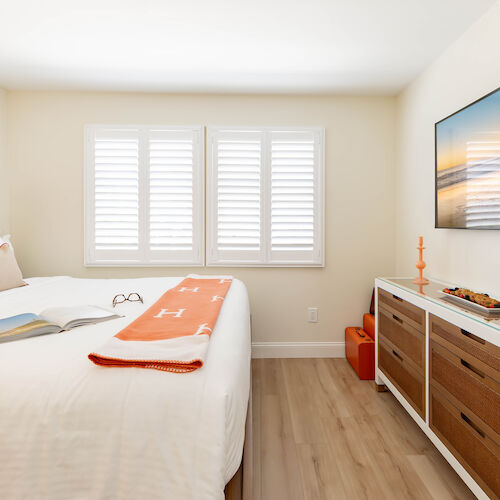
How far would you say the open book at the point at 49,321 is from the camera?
148 cm

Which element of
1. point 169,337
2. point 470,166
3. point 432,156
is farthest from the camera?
point 432,156

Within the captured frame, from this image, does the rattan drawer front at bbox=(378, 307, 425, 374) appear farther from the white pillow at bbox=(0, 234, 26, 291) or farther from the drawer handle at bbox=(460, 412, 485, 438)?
the white pillow at bbox=(0, 234, 26, 291)

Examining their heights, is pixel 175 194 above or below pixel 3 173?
below

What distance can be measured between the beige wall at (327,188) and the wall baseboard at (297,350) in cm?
7

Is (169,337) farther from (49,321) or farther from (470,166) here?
(470,166)

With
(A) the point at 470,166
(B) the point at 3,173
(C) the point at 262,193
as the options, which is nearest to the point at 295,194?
(C) the point at 262,193

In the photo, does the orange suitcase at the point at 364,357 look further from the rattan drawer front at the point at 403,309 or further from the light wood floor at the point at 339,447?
the rattan drawer front at the point at 403,309

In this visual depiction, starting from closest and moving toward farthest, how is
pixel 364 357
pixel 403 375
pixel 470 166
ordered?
pixel 470 166 < pixel 403 375 < pixel 364 357

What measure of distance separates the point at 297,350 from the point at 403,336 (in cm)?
135

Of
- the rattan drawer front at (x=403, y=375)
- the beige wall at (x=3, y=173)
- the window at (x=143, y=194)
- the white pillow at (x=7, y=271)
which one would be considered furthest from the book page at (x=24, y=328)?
the beige wall at (x=3, y=173)

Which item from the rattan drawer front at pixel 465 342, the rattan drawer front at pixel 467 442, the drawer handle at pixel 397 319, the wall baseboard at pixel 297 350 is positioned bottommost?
the wall baseboard at pixel 297 350

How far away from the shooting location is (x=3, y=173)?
324 cm

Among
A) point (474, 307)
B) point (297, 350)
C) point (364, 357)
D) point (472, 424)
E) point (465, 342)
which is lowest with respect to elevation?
point (297, 350)

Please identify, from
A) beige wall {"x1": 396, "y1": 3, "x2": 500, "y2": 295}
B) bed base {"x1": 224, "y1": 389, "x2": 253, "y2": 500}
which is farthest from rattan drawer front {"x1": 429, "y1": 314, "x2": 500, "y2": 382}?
bed base {"x1": 224, "y1": 389, "x2": 253, "y2": 500}
